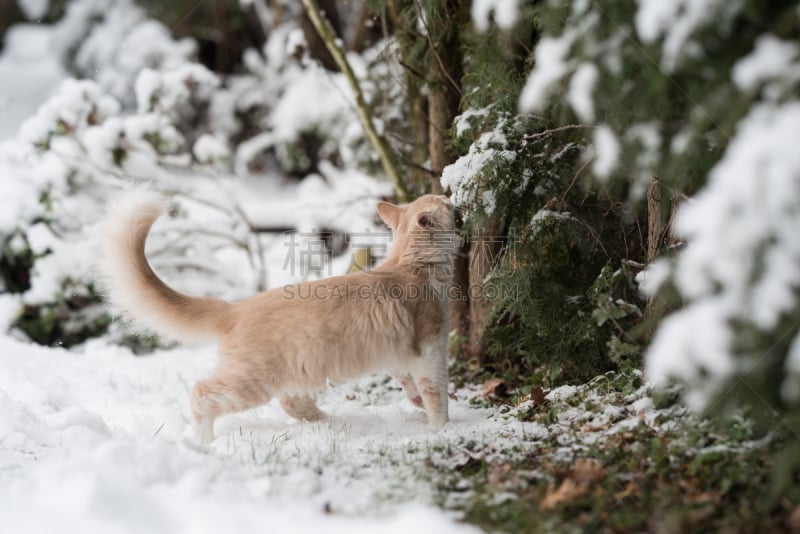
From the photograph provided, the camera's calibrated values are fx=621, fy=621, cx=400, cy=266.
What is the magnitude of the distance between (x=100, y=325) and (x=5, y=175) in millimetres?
2026

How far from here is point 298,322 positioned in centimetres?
404

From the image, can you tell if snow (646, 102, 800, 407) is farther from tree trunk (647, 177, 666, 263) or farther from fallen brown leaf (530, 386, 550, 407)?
fallen brown leaf (530, 386, 550, 407)

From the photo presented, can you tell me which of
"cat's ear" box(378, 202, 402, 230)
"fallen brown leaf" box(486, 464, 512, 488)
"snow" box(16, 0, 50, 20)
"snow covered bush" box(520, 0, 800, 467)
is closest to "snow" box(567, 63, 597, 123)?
"snow covered bush" box(520, 0, 800, 467)

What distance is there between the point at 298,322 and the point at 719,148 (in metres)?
2.60

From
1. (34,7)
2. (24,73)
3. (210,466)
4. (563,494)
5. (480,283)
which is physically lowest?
(563,494)

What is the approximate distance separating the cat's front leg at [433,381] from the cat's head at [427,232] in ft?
2.18

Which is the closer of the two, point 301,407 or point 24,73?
point 301,407

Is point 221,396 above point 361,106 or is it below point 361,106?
below

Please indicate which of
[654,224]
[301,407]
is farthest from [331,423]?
[654,224]

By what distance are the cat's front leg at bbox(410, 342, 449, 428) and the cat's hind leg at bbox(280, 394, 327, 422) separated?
0.80 metres

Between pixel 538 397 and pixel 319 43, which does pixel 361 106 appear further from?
pixel 319 43

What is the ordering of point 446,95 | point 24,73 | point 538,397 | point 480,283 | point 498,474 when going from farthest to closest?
1. point 24,73
2. point 446,95
3. point 480,283
4. point 538,397
5. point 498,474

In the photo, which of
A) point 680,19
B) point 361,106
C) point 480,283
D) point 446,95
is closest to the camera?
point 680,19

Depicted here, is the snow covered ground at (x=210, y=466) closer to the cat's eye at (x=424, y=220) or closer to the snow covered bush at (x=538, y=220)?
the snow covered bush at (x=538, y=220)
